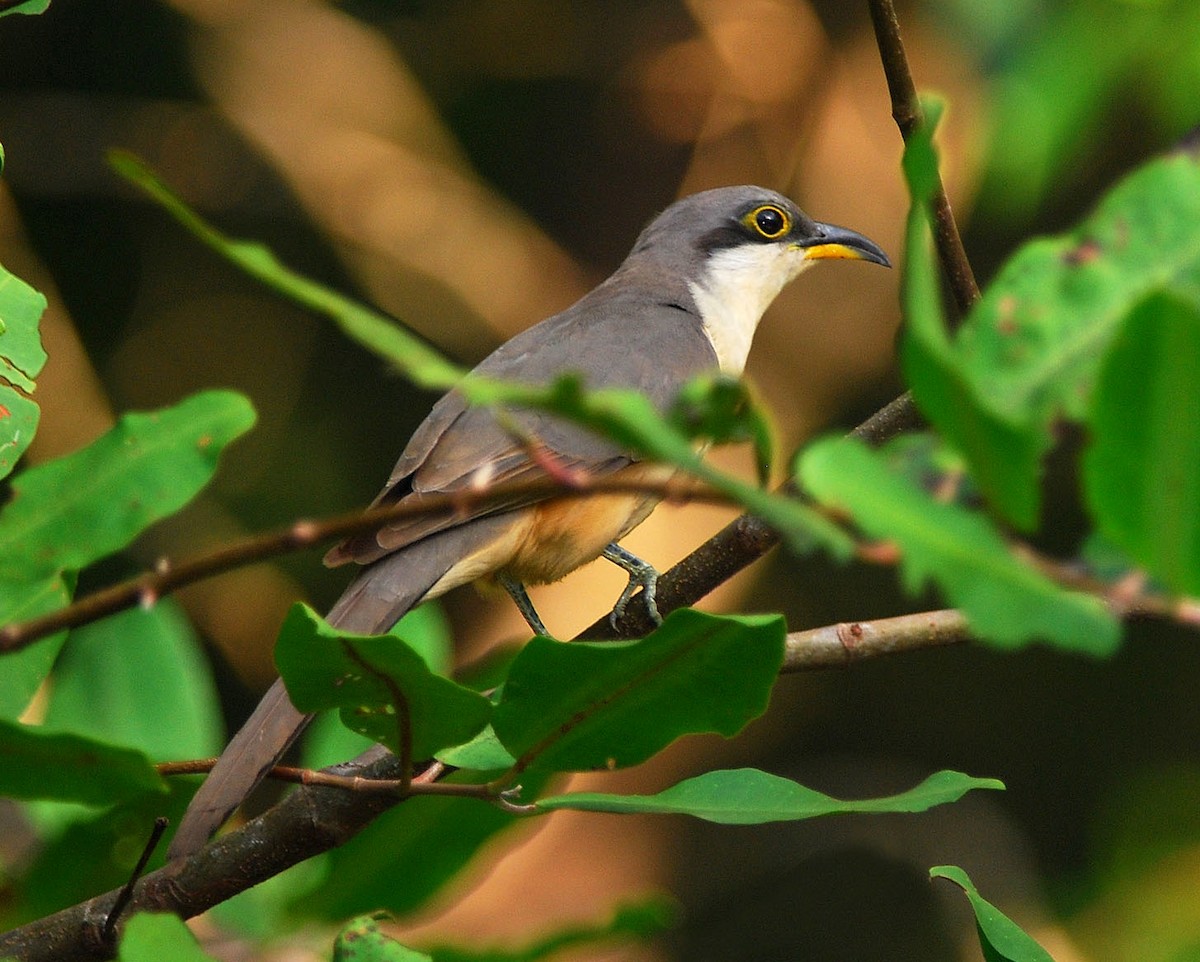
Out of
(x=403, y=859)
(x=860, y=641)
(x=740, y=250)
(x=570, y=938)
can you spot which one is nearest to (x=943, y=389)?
(x=860, y=641)

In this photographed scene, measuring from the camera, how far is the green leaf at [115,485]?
1536 mm

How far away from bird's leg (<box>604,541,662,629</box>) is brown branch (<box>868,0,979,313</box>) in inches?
35.2

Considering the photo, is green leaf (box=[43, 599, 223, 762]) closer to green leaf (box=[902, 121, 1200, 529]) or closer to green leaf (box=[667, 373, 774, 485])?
green leaf (box=[667, 373, 774, 485])

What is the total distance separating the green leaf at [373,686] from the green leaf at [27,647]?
31 centimetres

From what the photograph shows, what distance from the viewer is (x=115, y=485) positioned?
1.56 meters

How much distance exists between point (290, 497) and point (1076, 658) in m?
4.79

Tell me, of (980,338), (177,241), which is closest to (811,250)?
(980,338)

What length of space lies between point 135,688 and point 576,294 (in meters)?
5.29

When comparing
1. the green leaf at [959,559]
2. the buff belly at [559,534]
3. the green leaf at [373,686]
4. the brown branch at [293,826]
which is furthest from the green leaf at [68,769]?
the buff belly at [559,534]

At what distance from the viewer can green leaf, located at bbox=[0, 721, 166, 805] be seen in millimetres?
1325

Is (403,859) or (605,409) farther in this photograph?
(403,859)

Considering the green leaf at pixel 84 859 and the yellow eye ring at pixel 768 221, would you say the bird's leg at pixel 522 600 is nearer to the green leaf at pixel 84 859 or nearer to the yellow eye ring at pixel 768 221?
the yellow eye ring at pixel 768 221

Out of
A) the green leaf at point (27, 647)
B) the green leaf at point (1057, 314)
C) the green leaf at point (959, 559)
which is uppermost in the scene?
the green leaf at point (1057, 314)

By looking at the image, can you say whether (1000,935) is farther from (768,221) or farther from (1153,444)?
(768,221)
